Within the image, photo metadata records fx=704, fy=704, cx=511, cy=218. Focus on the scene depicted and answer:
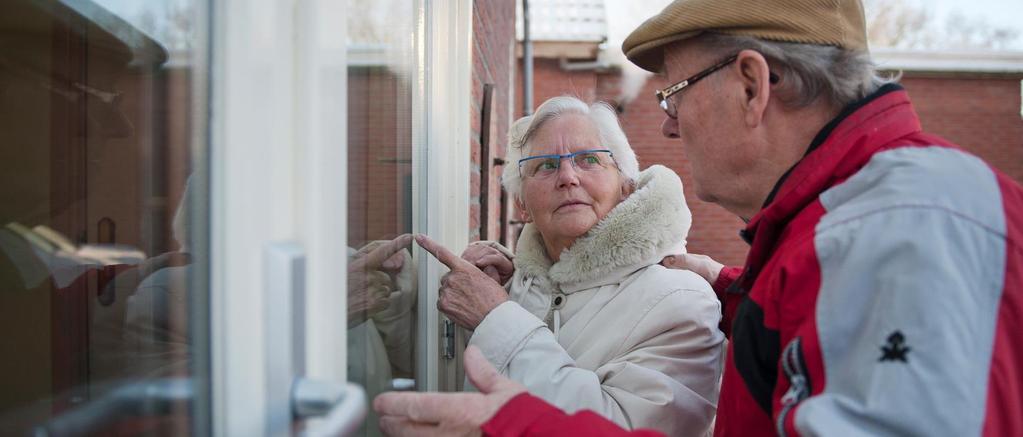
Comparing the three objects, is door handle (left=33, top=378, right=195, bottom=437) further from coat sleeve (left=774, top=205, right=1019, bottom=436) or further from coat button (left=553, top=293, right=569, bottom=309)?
coat button (left=553, top=293, right=569, bottom=309)

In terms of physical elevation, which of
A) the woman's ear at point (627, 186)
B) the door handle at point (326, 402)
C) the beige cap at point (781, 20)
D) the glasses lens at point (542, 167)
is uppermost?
the beige cap at point (781, 20)

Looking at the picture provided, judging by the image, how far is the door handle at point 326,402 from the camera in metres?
Answer: 0.76

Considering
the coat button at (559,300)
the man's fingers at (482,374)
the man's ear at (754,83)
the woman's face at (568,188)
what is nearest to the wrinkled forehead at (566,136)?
the woman's face at (568,188)

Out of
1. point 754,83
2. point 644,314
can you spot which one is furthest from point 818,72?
point 644,314

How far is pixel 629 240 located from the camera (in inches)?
74.1

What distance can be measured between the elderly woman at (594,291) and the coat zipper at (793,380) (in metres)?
0.57

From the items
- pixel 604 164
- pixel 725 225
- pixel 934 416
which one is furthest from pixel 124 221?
pixel 725 225

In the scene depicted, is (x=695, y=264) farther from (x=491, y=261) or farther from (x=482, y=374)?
(x=482, y=374)

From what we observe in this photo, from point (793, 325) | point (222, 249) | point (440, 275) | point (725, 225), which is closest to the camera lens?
point (222, 249)

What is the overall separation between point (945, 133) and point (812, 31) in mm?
12125

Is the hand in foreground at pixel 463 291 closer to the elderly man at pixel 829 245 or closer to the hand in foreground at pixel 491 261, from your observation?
the hand in foreground at pixel 491 261

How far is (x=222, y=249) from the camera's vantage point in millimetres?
745

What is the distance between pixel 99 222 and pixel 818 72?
4.04 feet

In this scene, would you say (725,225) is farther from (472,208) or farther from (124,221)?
(124,221)
